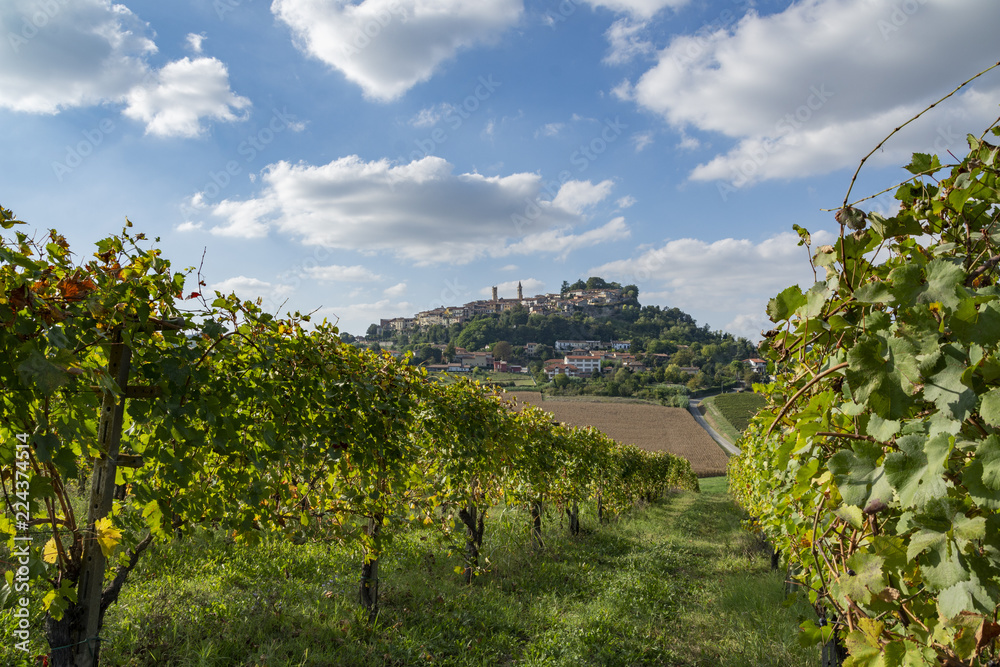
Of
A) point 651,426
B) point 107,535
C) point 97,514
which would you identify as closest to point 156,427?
point 97,514

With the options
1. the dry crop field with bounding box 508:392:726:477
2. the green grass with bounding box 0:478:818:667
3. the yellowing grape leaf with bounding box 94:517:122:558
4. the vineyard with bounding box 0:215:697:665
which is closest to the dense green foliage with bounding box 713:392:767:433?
the dry crop field with bounding box 508:392:726:477

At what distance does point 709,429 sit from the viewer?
4919 centimetres

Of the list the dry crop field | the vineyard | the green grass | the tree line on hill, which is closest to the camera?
the vineyard

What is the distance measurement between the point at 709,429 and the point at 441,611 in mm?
49024

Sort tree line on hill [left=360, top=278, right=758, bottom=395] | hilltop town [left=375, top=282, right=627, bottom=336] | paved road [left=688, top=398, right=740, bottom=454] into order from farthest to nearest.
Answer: hilltop town [left=375, top=282, right=627, bottom=336]
tree line on hill [left=360, top=278, right=758, bottom=395]
paved road [left=688, top=398, right=740, bottom=454]

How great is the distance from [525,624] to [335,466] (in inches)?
124

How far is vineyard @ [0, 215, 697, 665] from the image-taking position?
1.88 meters

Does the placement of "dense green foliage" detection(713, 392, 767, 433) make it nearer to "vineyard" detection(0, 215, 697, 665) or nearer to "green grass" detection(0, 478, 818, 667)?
"green grass" detection(0, 478, 818, 667)

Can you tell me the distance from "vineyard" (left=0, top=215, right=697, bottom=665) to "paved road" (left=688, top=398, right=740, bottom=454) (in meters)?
36.6

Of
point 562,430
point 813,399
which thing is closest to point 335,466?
point 813,399

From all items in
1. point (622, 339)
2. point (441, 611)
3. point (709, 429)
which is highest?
point (622, 339)

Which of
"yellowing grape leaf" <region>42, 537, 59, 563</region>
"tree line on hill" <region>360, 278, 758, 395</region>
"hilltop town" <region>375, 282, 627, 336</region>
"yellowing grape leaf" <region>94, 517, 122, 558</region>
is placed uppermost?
"hilltop town" <region>375, 282, 627, 336</region>

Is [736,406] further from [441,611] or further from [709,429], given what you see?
[441,611]

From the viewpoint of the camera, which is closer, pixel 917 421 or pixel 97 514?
pixel 917 421
